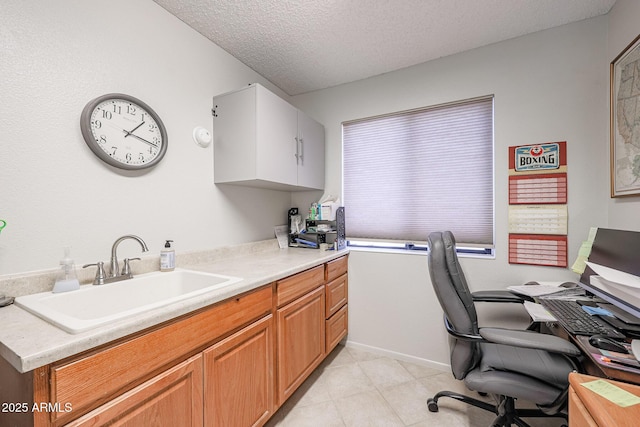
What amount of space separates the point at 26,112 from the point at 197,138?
0.79 m

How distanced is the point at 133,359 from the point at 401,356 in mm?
2042

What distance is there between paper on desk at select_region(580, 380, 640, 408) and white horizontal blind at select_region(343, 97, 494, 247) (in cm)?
136

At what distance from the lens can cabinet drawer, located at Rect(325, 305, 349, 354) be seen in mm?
2018

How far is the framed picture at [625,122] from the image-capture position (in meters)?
1.32

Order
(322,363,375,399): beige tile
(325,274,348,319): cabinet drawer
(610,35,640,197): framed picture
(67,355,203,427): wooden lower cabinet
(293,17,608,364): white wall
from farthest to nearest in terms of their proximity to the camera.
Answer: (325,274,348,319): cabinet drawer < (322,363,375,399): beige tile < (293,17,608,364): white wall < (610,35,640,197): framed picture < (67,355,203,427): wooden lower cabinet

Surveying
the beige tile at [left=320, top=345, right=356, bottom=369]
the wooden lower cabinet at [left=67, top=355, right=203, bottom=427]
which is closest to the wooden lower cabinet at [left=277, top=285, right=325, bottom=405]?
the beige tile at [left=320, top=345, right=356, bottom=369]

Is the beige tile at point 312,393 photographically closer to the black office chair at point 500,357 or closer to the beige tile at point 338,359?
the beige tile at point 338,359

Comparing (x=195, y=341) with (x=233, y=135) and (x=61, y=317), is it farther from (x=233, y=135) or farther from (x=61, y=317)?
(x=233, y=135)

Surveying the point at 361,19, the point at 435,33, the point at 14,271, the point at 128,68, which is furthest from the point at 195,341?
the point at 435,33

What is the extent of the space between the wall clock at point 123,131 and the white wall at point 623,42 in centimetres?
265

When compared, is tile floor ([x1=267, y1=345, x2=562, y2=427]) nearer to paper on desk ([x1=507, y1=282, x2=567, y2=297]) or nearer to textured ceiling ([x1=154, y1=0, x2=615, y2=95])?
paper on desk ([x1=507, y1=282, x2=567, y2=297])

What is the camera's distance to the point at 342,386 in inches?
72.4

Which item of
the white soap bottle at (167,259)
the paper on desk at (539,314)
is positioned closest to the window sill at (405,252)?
the paper on desk at (539,314)

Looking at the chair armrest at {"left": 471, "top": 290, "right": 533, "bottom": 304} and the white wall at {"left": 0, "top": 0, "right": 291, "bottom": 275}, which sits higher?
the white wall at {"left": 0, "top": 0, "right": 291, "bottom": 275}
